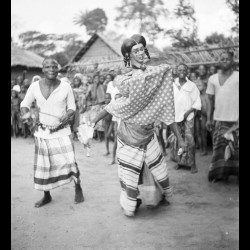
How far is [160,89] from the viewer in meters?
3.32

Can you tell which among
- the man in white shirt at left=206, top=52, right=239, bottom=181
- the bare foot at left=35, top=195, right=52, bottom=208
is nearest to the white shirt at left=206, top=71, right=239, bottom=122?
the man in white shirt at left=206, top=52, right=239, bottom=181

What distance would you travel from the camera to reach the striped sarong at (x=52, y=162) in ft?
12.8

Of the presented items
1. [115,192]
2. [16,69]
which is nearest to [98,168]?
[115,192]

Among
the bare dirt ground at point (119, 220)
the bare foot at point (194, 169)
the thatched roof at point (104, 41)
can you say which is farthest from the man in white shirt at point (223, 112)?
the thatched roof at point (104, 41)

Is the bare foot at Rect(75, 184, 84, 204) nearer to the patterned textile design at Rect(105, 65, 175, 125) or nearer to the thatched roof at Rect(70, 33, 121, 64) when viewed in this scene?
the patterned textile design at Rect(105, 65, 175, 125)

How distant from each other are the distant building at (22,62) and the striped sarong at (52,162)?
15.2m

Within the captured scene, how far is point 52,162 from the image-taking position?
3936 mm

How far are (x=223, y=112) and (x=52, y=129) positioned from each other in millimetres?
2258

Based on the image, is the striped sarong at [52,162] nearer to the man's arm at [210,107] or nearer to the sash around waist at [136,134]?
the sash around waist at [136,134]

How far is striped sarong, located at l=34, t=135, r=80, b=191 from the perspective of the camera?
3893mm

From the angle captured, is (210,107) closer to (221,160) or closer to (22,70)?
(221,160)

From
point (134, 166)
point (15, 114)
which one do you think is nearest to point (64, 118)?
point (134, 166)
